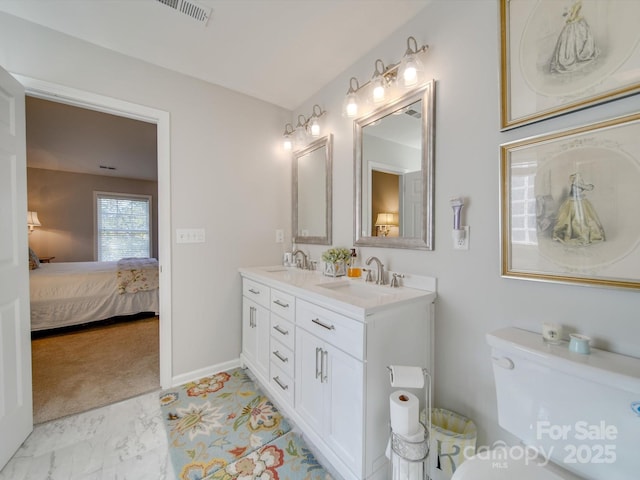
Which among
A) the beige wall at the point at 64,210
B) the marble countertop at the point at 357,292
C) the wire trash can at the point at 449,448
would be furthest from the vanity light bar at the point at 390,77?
the beige wall at the point at 64,210

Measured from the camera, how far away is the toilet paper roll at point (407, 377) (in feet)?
3.31

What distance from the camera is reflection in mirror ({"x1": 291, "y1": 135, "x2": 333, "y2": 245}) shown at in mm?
2201

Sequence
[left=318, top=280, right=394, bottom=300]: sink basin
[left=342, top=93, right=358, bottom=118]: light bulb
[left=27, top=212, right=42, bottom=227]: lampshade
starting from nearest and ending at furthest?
1. [left=318, top=280, right=394, bottom=300]: sink basin
2. [left=342, top=93, right=358, bottom=118]: light bulb
3. [left=27, top=212, right=42, bottom=227]: lampshade

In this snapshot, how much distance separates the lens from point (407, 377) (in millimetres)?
1033

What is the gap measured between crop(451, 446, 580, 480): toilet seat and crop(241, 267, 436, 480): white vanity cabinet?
0.39m

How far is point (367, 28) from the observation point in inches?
64.5

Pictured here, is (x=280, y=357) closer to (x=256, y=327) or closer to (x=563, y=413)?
(x=256, y=327)

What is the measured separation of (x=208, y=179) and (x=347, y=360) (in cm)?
184

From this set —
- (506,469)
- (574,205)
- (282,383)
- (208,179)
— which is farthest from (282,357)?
(574,205)

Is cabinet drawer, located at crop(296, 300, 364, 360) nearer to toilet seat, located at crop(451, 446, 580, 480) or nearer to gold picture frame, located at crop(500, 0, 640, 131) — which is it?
toilet seat, located at crop(451, 446, 580, 480)

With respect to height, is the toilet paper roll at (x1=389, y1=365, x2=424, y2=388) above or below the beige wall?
below

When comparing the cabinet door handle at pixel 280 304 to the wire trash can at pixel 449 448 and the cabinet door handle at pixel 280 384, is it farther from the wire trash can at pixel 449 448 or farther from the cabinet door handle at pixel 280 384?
the wire trash can at pixel 449 448

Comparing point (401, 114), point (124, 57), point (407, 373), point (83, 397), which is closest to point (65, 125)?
point (124, 57)

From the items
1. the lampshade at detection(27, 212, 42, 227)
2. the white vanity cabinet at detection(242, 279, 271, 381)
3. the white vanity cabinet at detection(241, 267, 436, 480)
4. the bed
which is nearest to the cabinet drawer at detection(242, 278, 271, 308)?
the white vanity cabinet at detection(242, 279, 271, 381)
